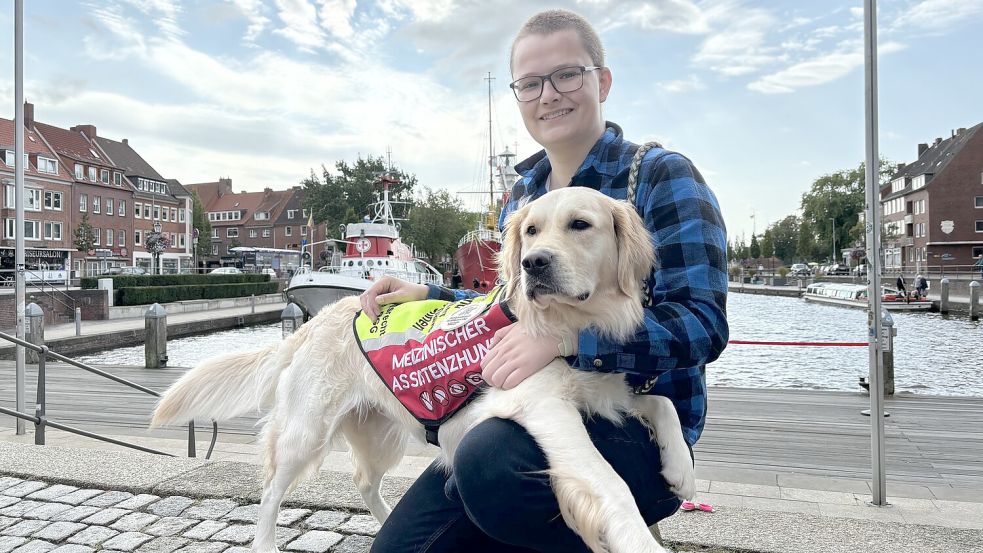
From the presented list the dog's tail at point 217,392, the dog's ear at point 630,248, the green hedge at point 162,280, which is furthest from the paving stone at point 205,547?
the green hedge at point 162,280

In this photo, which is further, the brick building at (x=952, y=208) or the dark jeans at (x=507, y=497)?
the brick building at (x=952, y=208)

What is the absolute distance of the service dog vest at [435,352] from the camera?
6.67ft

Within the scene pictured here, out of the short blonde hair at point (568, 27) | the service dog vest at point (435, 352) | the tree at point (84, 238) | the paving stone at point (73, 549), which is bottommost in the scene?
the paving stone at point (73, 549)

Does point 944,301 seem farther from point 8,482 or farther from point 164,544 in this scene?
point 8,482

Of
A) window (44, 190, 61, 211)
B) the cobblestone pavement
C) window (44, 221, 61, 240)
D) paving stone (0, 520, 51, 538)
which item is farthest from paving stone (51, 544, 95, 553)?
window (44, 190, 61, 211)

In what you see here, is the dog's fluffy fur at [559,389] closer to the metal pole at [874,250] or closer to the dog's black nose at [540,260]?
the dog's black nose at [540,260]

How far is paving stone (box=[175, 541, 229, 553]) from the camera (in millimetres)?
2736

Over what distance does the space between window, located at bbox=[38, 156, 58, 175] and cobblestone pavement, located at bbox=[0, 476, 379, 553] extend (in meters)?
50.3

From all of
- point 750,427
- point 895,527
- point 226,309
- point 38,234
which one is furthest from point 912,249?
point 38,234

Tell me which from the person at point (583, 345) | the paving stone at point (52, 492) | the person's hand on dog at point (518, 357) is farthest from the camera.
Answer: the paving stone at point (52, 492)

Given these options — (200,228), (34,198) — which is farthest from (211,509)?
(200,228)

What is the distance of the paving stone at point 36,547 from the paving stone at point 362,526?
4.04ft

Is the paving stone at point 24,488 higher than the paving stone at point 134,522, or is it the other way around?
the paving stone at point 134,522

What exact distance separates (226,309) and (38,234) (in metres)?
25.4
